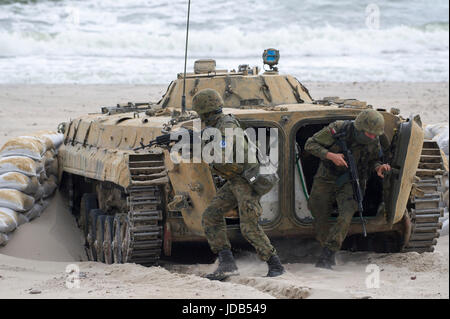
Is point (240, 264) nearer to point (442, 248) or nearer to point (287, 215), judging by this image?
point (287, 215)

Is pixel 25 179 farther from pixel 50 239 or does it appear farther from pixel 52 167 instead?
pixel 52 167

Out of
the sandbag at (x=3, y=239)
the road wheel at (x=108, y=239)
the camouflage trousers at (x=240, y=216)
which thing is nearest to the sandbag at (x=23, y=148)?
the sandbag at (x=3, y=239)

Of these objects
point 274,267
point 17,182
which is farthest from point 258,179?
point 17,182

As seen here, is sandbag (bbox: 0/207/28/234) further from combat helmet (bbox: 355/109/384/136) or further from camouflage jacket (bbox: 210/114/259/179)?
combat helmet (bbox: 355/109/384/136)

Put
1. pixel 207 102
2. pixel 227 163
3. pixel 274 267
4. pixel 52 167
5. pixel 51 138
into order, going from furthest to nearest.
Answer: pixel 51 138 < pixel 52 167 < pixel 274 267 < pixel 207 102 < pixel 227 163

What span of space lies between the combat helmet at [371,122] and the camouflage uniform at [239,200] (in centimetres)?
124

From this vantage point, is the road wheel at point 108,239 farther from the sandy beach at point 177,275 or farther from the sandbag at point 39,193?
the sandbag at point 39,193

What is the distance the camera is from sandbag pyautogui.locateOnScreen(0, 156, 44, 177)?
37.6 ft

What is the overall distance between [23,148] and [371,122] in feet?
15.5

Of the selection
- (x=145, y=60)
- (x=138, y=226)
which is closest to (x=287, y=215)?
(x=138, y=226)

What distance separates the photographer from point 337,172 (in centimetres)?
946

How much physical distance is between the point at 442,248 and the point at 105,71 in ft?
58.5

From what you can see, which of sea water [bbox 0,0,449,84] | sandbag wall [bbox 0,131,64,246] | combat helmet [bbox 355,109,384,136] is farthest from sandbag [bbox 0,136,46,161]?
sea water [bbox 0,0,449,84]

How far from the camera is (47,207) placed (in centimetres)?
1215
